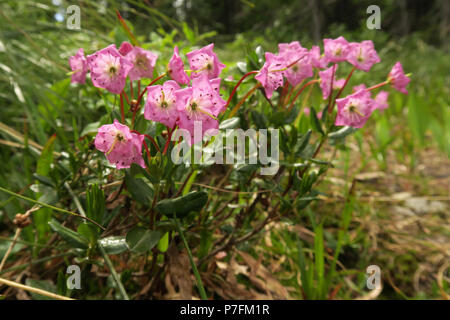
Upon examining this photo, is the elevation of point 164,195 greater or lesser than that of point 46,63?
lesser

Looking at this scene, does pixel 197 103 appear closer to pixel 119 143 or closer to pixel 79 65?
pixel 119 143

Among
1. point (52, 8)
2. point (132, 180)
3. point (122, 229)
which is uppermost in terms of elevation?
point (52, 8)

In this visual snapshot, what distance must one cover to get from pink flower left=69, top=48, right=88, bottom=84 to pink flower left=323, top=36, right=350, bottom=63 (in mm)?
526

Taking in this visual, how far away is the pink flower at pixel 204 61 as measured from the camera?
0.55 meters

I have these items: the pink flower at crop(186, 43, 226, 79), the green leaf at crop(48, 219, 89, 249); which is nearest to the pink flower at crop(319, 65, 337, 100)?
the pink flower at crop(186, 43, 226, 79)

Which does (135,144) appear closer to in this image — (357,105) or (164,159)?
(164,159)

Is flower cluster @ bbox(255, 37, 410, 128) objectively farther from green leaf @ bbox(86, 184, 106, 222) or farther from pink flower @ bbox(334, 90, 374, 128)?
green leaf @ bbox(86, 184, 106, 222)

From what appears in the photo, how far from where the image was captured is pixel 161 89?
0.47 m

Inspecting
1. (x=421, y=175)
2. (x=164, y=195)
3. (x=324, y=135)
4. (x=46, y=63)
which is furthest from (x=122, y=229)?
(x=421, y=175)

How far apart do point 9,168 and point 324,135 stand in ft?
3.12

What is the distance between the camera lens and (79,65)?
670 millimetres

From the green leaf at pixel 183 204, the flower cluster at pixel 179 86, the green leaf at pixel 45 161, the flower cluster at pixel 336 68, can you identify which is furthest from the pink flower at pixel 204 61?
the green leaf at pixel 45 161

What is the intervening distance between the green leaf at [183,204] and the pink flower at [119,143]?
9cm

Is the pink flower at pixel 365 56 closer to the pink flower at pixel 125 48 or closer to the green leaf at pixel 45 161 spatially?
the pink flower at pixel 125 48
